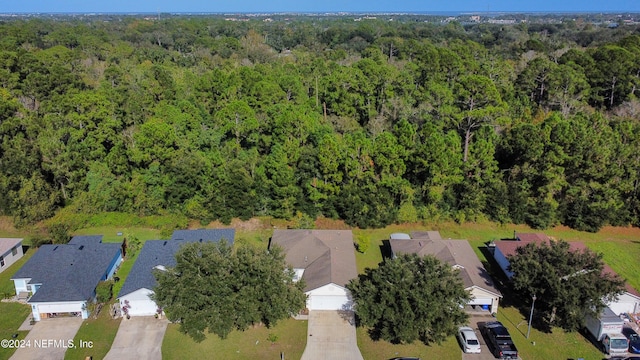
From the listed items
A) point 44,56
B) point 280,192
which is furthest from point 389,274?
point 44,56

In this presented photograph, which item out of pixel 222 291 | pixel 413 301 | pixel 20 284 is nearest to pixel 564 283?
pixel 413 301

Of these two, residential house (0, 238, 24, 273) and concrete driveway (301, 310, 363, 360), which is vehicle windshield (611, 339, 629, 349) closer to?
concrete driveway (301, 310, 363, 360)

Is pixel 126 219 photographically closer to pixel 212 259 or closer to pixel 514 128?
pixel 212 259

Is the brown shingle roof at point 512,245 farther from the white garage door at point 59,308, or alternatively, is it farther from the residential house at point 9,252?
the residential house at point 9,252

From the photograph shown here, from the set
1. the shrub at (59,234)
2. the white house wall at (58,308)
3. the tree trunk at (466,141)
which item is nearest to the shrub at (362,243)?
the tree trunk at (466,141)

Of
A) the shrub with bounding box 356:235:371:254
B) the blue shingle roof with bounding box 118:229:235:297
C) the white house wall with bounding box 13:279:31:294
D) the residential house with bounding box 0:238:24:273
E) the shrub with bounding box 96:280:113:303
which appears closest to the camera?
the blue shingle roof with bounding box 118:229:235:297

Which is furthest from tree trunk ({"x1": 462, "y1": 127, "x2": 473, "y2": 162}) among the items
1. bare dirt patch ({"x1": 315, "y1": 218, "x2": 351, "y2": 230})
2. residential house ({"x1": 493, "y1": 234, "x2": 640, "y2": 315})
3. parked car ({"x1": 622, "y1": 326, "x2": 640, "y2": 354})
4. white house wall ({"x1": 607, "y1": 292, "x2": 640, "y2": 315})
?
parked car ({"x1": 622, "y1": 326, "x2": 640, "y2": 354})
